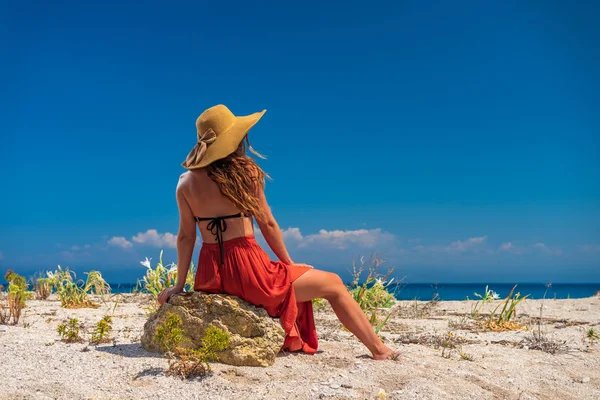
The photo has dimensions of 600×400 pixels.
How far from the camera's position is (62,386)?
12.1ft

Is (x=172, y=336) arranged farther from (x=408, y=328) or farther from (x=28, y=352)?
(x=408, y=328)

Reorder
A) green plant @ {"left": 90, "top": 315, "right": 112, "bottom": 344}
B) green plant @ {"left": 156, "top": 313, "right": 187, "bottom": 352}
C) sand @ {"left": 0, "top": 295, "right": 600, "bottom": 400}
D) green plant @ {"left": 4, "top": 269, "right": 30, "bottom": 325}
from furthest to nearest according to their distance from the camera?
green plant @ {"left": 4, "top": 269, "right": 30, "bottom": 325} < green plant @ {"left": 90, "top": 315, "right": 112, "bottom": 344} < green plant @ {"left": 156, "top": 313, "right": 187, "bottom": 352} < sand @ {"left": 0, "top": 295, "right": 600, "bottom": 400}

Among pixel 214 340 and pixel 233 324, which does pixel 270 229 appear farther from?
pixel 214 340

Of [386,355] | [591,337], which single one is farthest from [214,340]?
[591,337]

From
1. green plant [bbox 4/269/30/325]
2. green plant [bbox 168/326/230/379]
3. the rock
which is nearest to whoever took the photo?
green plant [bbox 168/326/230/379]

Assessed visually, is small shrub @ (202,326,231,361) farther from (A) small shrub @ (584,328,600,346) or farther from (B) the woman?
(A) small shrub @ (584,328,600,346)

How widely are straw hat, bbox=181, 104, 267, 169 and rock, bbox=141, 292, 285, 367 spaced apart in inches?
43.0

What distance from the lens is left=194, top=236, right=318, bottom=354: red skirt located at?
444 cm

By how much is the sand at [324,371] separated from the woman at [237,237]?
0.47 meters

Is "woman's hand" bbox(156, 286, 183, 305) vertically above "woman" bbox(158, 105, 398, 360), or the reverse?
"woman" bbox(158, 105, 398, 360)

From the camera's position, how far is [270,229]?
15.1 feet

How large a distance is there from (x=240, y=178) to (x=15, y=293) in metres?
3.42

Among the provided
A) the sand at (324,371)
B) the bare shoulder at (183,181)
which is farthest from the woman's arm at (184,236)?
the sand at (324,371)

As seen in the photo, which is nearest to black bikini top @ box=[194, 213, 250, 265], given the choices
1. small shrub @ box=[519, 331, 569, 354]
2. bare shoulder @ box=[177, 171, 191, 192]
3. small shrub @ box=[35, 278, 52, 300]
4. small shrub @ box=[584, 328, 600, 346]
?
bare shoulder @ box=[177, 171, 191, 192]
